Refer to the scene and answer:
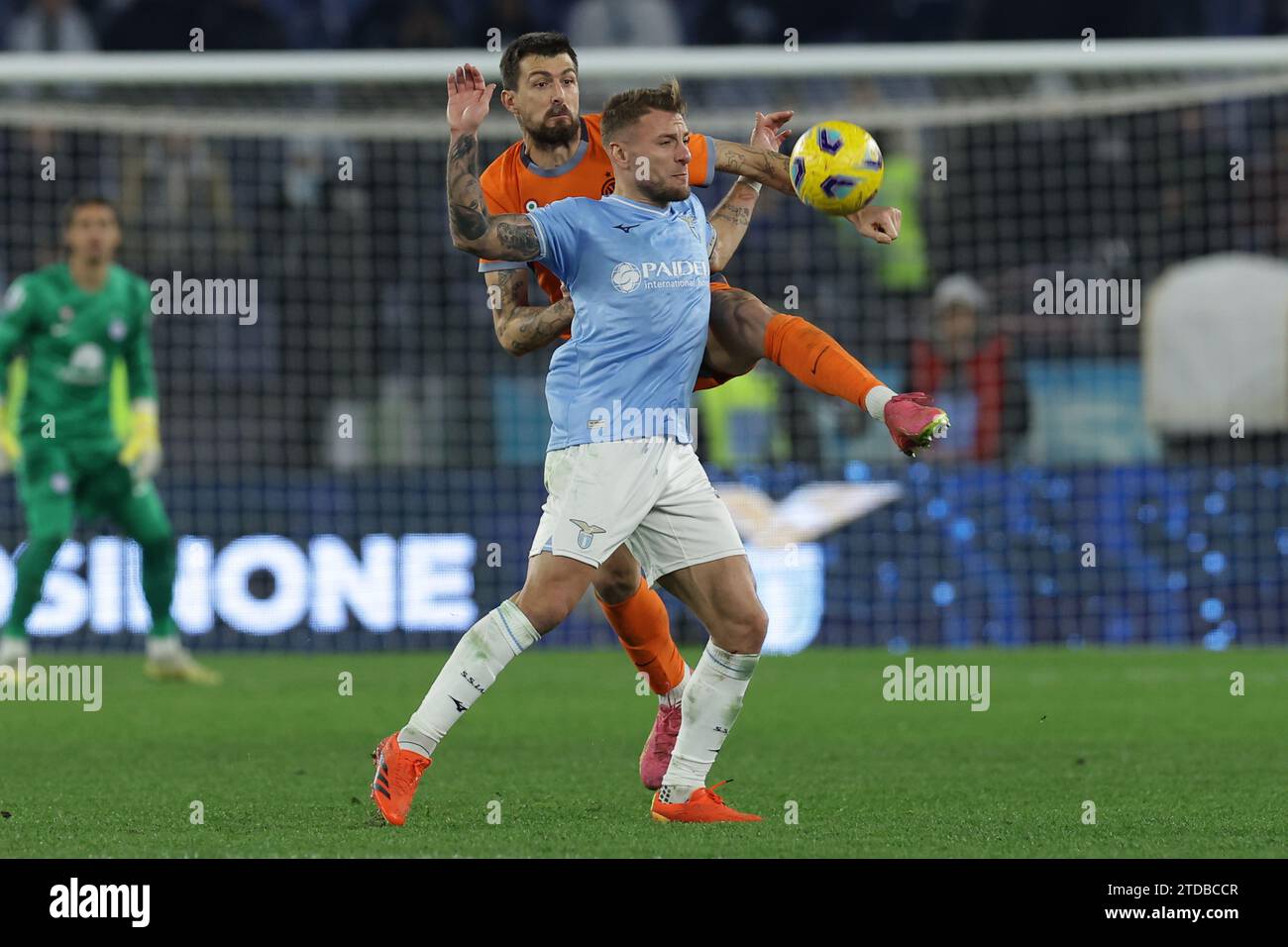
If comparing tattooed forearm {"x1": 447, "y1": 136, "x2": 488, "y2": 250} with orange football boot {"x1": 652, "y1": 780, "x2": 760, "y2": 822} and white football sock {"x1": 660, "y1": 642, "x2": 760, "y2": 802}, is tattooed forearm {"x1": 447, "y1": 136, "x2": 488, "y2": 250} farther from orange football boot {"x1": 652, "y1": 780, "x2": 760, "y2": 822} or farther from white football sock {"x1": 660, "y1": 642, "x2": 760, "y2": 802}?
orange football boot {"x1": 652, "y1": 780, "x2": 760, "y2": 822}

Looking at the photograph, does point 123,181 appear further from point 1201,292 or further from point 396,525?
point 1201,292

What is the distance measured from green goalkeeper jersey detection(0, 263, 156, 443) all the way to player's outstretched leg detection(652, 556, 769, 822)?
230 inches

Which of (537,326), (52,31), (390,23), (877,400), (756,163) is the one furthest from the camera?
(390,23)

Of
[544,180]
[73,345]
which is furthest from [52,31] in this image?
[544,180]

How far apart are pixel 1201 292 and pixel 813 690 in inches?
239

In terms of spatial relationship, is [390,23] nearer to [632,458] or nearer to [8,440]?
[8,440]

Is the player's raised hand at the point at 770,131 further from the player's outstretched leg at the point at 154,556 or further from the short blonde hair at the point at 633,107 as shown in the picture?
the player's outstretched leg at the point at 154,556

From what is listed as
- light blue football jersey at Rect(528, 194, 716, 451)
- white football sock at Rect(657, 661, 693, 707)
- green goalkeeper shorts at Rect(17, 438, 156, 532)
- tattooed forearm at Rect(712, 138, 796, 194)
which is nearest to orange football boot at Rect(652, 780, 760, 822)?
white football sock at Rect(657, 661, 693, 707)

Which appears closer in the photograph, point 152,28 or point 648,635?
point 648,635

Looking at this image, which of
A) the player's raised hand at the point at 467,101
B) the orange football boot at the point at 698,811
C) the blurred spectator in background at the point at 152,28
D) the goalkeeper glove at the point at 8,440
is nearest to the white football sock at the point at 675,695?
the orange football boot at the point at 698,811

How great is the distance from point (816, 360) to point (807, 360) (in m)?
0.03

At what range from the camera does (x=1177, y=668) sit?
37.7 feet

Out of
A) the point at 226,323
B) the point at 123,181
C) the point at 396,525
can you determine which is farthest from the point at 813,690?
the point at 123,181

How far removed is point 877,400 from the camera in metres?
5.68
